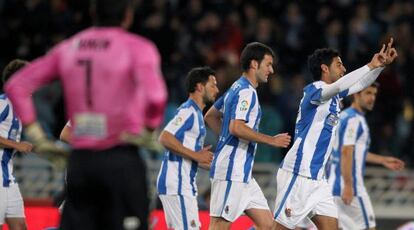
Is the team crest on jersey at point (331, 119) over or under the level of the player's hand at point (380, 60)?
under

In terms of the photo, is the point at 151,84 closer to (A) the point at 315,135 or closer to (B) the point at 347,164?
(A) the point at 315,135

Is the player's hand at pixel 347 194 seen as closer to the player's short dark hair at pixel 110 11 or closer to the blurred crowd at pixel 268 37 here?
A: the blurred crowd at pixel 268 37

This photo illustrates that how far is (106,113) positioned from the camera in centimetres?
764

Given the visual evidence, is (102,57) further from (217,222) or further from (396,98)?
(396,98)

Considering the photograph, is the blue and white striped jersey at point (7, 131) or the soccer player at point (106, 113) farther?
the blue and white striped jersey at point (7, 131)

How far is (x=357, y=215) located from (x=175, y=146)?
2964 millimetres

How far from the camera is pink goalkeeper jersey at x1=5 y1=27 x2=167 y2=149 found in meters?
7.59

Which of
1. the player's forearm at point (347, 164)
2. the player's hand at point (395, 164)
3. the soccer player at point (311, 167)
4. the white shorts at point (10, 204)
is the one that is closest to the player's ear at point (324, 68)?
the soccer player at point (311, 167)

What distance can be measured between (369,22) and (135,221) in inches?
537

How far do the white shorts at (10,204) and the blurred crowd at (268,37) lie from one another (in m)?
5.68

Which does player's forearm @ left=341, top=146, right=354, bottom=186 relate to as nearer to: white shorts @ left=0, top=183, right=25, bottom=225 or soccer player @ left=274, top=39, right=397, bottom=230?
soccer player @ left=274, top=39, right=397, bottom=230

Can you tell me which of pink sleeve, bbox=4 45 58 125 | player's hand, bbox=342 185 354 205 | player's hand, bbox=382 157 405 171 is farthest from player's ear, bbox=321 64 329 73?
pink sleeve, bbox=4 45 58 125

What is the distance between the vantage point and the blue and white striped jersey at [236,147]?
11562mm

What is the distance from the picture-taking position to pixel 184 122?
11867 millimetres
